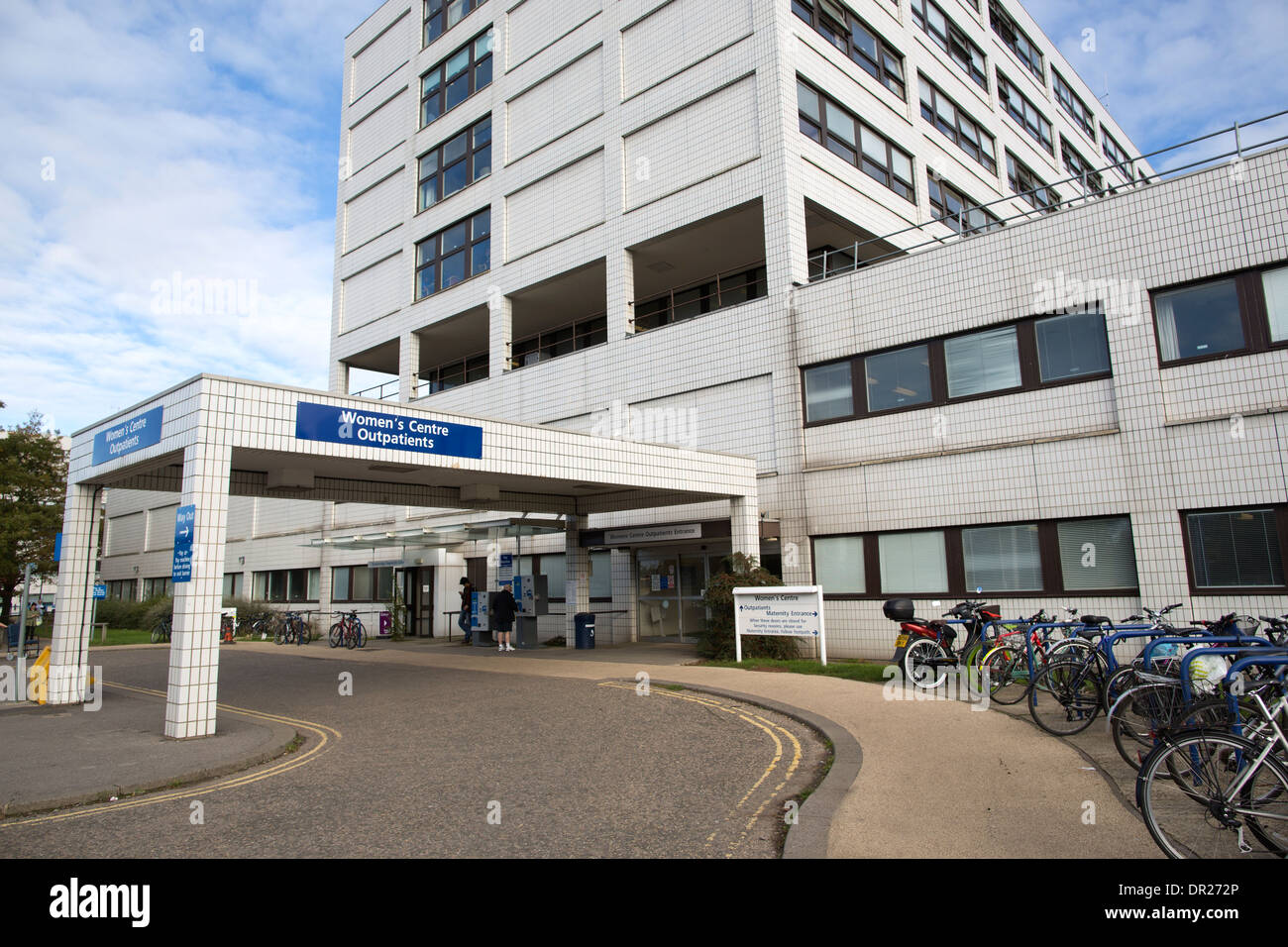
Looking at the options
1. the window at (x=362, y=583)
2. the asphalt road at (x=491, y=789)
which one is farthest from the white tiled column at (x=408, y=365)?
the asphalt road at (x=491, y=789)

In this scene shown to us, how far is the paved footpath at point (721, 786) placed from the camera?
496 centimetres

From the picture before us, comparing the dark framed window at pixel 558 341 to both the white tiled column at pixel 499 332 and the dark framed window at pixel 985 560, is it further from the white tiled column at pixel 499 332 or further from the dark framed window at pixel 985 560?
the dark framed window at pixel 985 560

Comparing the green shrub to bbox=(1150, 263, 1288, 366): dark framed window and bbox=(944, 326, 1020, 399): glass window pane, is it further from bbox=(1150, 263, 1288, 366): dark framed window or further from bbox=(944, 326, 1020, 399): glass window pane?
bbox=(1150, 263, 1288, 366): dark framed window

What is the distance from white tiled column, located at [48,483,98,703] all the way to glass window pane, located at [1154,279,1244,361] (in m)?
16.8

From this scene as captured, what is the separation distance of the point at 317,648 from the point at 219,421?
1601cm

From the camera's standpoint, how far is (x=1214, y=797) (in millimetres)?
4395

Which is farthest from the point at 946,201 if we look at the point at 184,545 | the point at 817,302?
the point at 184,545

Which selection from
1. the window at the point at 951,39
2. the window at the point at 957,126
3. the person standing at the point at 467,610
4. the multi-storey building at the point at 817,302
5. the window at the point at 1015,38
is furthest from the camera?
the window at the point at 1015,38

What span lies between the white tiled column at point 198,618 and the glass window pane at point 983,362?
40.2 ft

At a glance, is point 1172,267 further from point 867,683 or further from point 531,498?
point 531,498

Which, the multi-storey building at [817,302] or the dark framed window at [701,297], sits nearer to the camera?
the multi-storey building at [817,302]

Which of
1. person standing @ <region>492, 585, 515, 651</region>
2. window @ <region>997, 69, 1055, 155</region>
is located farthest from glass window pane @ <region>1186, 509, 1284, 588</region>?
window @ <region>997, 69, 1055, 155</region>

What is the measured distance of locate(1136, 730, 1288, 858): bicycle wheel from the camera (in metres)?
4.23
